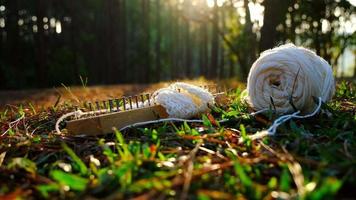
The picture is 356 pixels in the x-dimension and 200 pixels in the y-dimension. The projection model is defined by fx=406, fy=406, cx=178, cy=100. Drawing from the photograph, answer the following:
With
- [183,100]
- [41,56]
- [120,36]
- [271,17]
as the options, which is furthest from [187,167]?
[120,36]

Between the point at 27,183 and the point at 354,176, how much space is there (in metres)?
1.44

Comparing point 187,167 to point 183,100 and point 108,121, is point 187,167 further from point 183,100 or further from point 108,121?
point 183,100

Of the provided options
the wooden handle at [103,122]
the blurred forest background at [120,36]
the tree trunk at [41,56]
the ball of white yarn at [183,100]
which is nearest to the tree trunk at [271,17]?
the blurred forest background at [120,36]

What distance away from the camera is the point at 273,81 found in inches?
133

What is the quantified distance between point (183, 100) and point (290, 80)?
2.88 ft

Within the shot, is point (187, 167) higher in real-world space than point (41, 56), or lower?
lower

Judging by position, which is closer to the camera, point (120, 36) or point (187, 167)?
point (187, 167)

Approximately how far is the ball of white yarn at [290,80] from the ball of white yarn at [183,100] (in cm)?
45

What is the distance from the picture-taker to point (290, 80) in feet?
10.7

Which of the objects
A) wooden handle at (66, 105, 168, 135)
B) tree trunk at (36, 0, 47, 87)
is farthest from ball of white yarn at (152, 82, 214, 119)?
tree trunk at (36, 0, 47, 87)

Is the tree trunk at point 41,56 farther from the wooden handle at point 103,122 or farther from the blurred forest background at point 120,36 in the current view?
the wooden handle at point 103,122

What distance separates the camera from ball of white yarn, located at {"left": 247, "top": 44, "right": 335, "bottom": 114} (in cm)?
319

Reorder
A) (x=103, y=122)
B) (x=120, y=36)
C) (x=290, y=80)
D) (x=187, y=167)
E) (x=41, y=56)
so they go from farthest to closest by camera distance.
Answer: (x=120, y=36) < (x=41, y=56) < (x=290, y=80) < (x=103, y=122) < (x=187, y=167)

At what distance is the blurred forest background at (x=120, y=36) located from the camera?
59.1 ft
